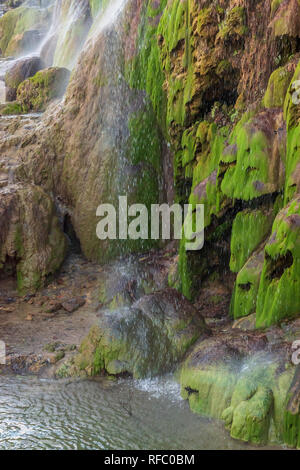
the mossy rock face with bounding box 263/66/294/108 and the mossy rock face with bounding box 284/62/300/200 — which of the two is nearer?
the mossy rock face with bounding box 284/62/300/200

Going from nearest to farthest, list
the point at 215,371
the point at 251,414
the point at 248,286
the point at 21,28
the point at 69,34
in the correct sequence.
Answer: the point at 251,414
the point at 215,371
the point at 248,286
the point at 69,34
the point at 21,28

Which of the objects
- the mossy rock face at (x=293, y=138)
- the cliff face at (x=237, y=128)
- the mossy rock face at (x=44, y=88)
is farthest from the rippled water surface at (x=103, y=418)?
the mossy rock face at (x=44, y=88)

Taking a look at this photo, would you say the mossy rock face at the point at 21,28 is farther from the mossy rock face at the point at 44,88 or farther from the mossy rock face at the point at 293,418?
the mossy rock face at the point at 293,418

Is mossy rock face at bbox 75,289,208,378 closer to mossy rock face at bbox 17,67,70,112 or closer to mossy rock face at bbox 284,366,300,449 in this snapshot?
mossy rock face at bbox 284,366,300,449

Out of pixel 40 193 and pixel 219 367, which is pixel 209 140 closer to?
pixel 40 193

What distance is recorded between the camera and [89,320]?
8516mm

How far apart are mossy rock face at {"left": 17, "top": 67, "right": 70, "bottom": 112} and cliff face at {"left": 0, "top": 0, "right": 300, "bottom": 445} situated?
1.63 meters

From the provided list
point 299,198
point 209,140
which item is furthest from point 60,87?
point 299,198

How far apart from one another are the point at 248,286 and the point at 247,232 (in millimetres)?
830

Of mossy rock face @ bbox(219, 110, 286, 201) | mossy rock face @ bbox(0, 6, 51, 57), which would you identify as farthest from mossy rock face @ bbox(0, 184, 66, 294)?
mossy rock face @ bbox(0, 6, 51, 57)

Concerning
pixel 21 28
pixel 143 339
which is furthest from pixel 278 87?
pixel 21 28

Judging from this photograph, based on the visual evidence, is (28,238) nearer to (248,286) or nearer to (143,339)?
(143,339)

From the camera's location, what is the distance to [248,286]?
6.73 metres

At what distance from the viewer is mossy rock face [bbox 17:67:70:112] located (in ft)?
46.5
